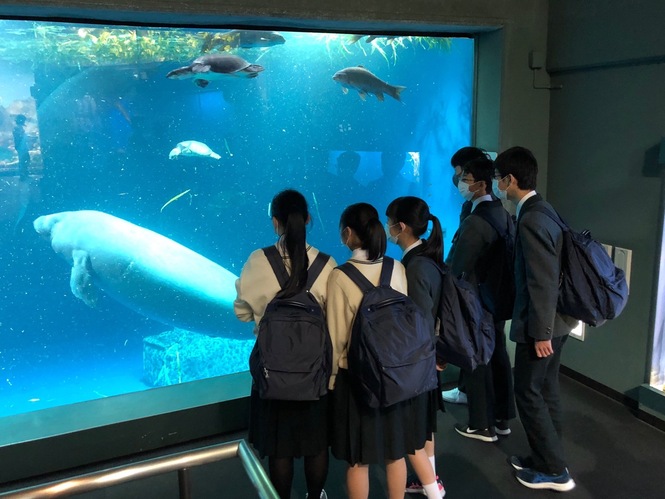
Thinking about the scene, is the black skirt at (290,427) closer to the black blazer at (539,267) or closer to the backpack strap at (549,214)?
the black blazer at (539,267)

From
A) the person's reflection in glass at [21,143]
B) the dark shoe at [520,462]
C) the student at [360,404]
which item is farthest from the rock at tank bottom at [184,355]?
the student at [360,404]

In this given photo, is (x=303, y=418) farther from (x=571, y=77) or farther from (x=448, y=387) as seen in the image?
(x=571, y=77)

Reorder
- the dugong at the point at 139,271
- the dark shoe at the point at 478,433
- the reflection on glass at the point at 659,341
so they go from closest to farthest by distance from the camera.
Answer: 1. the dark shoe at the point at 478,433
2. the reflection on glass at the point at 659,341
3. the dugong at the point at 139,271

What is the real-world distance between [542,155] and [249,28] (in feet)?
7.79

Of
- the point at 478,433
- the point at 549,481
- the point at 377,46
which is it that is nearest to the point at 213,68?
the point at 478,433

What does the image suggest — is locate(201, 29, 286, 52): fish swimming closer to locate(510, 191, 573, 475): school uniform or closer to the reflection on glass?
locate(510, 191, 573, 475): school uniform

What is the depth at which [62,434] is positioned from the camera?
2785 millimetres

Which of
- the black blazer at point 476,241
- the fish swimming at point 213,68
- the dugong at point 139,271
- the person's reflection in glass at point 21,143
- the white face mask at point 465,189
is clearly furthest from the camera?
the dugong at point 139,271

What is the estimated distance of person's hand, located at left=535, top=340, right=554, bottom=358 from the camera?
232 centimetres

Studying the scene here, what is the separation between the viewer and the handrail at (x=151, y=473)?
0.92 metres

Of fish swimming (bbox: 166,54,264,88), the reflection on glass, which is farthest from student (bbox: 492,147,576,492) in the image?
fish swimming (bbox: 166,54,264,88)

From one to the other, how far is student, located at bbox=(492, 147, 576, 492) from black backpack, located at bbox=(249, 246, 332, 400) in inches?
41.5

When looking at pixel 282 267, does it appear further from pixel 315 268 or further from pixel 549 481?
pixel 549 481

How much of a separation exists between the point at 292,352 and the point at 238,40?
4.23m
